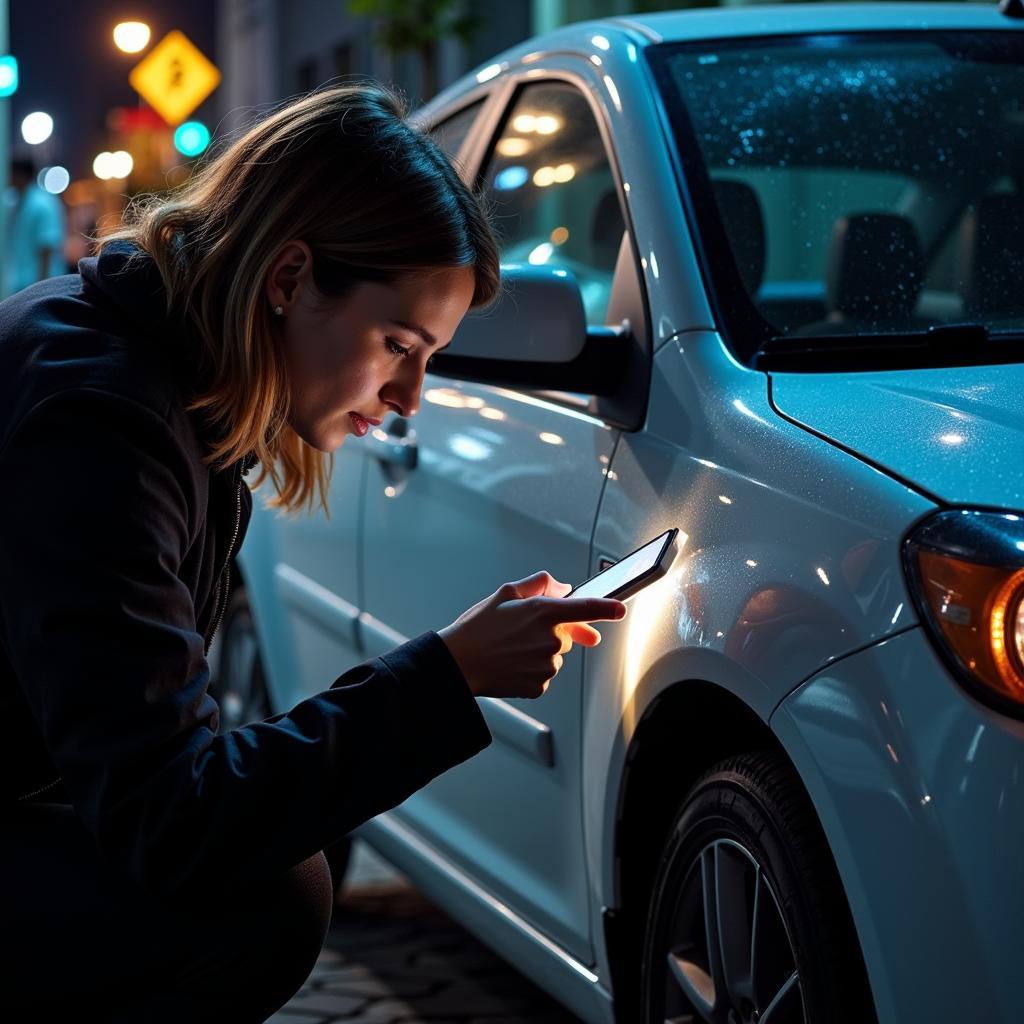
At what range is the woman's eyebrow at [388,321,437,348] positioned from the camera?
6.17 ft

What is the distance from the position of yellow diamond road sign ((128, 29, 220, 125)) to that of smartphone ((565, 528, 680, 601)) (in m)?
11.1

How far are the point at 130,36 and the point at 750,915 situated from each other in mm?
14116

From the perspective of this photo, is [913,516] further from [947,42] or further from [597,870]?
[947,42]

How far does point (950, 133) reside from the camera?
115 inches

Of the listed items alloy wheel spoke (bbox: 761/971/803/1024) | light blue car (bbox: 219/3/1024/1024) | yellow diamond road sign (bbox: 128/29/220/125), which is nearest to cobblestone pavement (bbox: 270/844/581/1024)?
light blue car (bbox: 219/3/1024/1024)

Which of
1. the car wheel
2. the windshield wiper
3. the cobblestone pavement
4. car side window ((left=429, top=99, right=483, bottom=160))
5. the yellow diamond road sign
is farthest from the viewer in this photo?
the yellow diamond road sign

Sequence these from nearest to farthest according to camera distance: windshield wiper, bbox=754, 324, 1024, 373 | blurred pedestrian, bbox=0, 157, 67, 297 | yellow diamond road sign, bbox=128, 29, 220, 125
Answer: windshield wiper, bbox=754, 324, 1024, 373
blurred pedestrian, bbox=0, 157, 67, 297
yellow diamond road sign, bbox=128, 29, 220, 125

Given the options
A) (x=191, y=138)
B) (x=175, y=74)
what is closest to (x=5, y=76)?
(x=175, y=74)

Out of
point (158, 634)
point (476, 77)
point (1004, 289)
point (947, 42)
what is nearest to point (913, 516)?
point (158, 634)

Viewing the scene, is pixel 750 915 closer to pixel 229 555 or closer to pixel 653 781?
pixel 653 781

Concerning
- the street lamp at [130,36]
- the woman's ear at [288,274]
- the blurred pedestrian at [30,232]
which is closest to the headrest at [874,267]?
the woman's ear at [288,274]

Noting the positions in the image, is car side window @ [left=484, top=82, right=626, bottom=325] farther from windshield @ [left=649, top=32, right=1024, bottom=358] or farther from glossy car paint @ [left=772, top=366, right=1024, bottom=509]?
glossy car paint @ [left=772, top=366, right=1024, bottom=509]

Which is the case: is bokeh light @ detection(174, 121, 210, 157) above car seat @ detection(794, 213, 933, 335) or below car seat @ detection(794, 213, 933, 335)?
below

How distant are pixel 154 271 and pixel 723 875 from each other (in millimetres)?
918
